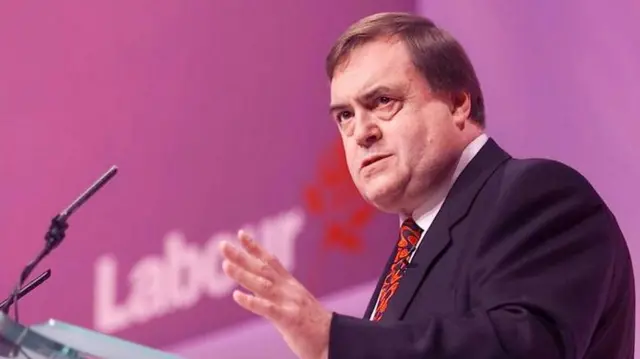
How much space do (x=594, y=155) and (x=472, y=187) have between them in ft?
5.51

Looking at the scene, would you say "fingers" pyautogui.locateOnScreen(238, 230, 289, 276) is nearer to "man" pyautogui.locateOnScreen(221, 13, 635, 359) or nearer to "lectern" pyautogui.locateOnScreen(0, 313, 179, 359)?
"man" pyautogui.locateOnScreen(221, 13, 635, 359)

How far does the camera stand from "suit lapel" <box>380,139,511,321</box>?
138cm

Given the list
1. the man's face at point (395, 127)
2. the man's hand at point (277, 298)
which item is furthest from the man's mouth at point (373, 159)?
the man's hand at point (277, 298)

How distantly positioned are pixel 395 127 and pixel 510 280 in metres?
0.28

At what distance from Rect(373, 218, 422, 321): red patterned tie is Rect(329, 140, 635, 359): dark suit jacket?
0.19ft

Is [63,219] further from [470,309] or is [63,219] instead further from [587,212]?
[587,212]

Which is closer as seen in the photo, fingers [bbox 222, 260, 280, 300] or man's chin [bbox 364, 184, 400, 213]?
fingers [bbox 222, 260, 280, 300]

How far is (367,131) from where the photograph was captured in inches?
56.7

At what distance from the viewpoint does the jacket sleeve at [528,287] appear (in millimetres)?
1201

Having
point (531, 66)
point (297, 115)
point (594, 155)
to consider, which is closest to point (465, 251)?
point (594, 155)

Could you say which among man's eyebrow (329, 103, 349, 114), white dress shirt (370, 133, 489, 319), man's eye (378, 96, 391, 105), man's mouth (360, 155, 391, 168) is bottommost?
white dress shirt (370, 133, 489, 319)

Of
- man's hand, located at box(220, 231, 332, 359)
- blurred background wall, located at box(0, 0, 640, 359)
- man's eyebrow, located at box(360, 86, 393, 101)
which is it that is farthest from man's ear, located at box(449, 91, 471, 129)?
blurred background wall, located at box(0, 0, 640, 359)

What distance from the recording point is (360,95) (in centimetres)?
144

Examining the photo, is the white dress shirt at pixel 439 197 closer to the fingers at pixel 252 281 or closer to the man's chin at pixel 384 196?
the man's chin at pixel 384 196
